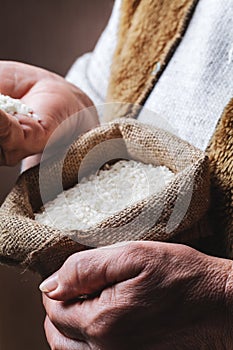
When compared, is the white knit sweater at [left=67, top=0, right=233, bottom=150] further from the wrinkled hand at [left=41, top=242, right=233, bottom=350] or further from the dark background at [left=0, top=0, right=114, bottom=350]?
the dark background at [left=0, top=0, right=114, bottom=350]

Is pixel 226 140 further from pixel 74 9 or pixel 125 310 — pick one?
pixel 74 9

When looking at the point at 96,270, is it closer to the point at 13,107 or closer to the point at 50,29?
the point at 13,107

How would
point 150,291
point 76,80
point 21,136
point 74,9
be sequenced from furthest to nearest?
point 74,9, point 76,80, point 21,136, point 150,291

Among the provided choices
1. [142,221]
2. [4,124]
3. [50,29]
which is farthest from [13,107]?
[50,29]

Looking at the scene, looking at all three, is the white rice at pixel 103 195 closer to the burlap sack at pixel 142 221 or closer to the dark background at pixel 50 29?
the burlap sack at pixel 142 221

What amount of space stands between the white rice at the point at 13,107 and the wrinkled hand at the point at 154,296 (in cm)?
17

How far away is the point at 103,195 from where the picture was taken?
503mm

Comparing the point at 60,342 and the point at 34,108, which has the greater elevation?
the point at 34,108

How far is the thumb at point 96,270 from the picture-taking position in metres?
0.43

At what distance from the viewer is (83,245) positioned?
0.46 meters

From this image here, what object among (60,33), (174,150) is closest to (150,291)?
(174,150)

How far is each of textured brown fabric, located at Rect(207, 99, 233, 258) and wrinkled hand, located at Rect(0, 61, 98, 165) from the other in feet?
0.56

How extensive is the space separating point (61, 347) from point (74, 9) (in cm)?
85

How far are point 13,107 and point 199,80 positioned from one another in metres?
0.19
